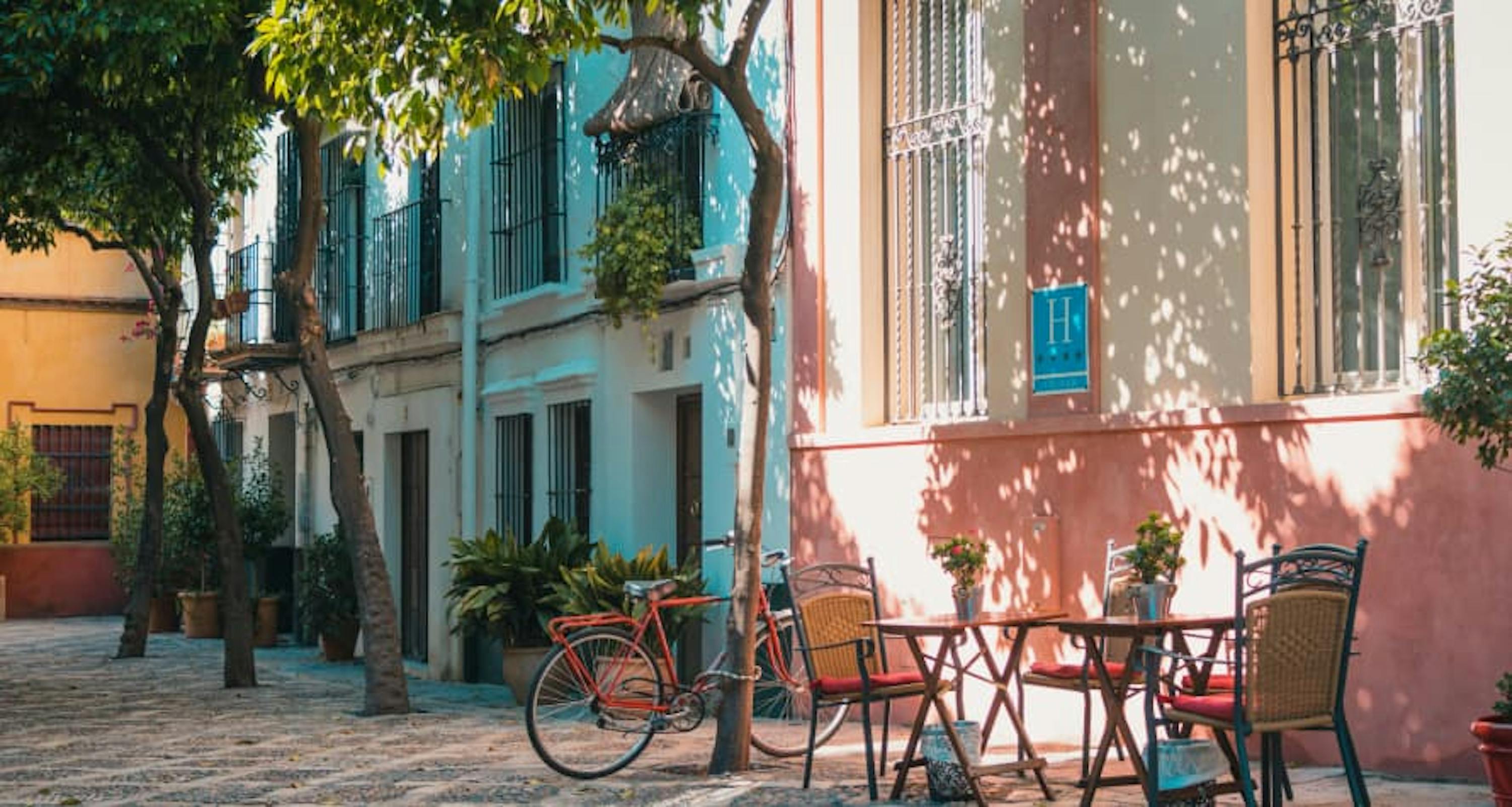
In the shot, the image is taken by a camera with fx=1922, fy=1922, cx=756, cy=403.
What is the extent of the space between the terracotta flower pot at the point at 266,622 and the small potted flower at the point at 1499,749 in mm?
17340

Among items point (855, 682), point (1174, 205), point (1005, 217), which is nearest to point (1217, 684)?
point (855, 682)

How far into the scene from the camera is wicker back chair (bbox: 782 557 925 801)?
9000 millimetres

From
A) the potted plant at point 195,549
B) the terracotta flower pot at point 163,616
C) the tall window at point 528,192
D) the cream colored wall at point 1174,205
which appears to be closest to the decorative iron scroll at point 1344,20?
the cream colored wall at point 1174,205

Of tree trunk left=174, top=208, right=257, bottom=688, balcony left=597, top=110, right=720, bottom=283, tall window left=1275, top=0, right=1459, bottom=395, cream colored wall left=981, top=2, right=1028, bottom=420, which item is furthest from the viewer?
tree trunk left=174, top=208, right=257, bottom=688

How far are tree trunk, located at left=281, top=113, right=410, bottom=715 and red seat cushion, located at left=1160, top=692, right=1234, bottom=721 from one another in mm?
7485

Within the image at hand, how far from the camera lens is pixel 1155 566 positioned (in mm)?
7922

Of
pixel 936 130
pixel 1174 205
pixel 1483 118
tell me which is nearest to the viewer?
pixel 1483 118

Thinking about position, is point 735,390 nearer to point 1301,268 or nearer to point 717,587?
point 717,587

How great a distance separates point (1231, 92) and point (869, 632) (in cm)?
328

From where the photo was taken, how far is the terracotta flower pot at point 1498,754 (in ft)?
22.6

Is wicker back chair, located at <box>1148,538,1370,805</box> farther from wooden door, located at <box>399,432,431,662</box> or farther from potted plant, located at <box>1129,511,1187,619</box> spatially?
wooden door, located at <box>399,432,431,662</box>

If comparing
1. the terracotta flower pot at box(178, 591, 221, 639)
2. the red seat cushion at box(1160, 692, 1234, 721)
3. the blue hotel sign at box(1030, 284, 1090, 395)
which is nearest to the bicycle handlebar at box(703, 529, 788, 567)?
the blue hotel sign at box(1030, 284, 1090, 395)

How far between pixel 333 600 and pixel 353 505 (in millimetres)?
6250

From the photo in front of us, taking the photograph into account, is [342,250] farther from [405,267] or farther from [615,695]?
[615,695]
